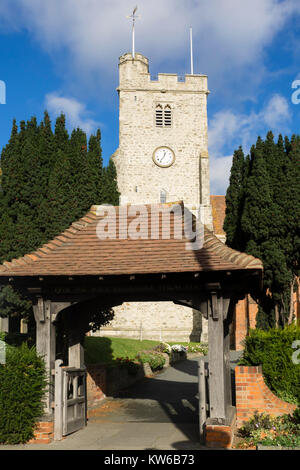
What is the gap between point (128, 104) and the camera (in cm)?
3494

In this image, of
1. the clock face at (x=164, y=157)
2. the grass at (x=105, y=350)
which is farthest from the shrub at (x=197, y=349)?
the clock face at (x=164, y=157)

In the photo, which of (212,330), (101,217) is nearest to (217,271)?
(212,330)

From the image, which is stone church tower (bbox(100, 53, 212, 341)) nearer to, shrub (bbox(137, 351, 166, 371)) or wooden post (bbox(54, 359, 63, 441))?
shrub (bbox(137, 351, 166, 371))

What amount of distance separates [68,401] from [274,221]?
9.74m

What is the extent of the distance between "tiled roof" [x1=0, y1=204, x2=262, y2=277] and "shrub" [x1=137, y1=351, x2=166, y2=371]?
11159mm

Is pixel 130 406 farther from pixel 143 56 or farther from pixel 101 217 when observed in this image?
pixel 143 56

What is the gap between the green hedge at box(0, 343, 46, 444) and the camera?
817 centimetres

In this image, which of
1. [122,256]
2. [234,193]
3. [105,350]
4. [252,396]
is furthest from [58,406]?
[234,193]

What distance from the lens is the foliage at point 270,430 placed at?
23.7 feet

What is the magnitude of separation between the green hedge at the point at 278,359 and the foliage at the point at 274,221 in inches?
223

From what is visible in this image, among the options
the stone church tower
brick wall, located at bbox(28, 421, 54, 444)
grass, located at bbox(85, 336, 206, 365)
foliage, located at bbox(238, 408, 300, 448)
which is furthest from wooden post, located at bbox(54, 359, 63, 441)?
the stone church tower

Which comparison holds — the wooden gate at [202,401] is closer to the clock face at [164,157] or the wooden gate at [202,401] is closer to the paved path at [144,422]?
the paved path at [144,422]

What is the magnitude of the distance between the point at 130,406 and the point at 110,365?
2782mm

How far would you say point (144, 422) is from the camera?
10.4m
